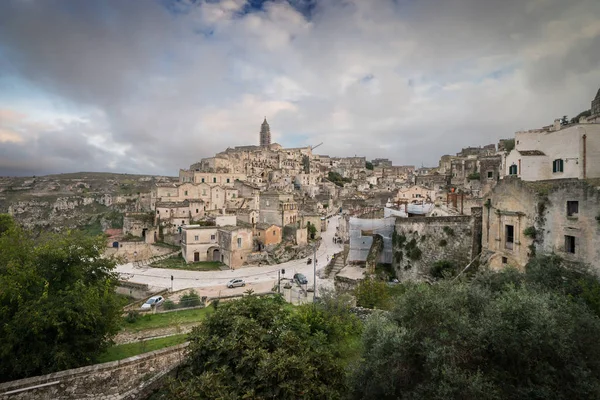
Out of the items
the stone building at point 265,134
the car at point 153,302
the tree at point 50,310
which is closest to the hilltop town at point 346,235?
the car at point 153,302

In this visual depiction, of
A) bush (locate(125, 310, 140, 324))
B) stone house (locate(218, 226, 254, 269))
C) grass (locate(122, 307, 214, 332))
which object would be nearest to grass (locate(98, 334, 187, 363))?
grass (locate(122, 307, 214, 332))

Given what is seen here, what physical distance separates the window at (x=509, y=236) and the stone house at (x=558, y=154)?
3981 mm

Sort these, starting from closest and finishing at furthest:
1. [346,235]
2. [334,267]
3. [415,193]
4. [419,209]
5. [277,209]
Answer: [419,209], [334,267], [346,235], [277,209], [415,193]

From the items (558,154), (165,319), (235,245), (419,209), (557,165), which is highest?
(558,154)

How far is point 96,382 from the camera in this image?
32.0ft

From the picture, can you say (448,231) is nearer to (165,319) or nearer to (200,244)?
(165,319)

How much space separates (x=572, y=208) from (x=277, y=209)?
32.7 m

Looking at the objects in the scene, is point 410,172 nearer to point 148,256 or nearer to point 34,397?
point 148,256

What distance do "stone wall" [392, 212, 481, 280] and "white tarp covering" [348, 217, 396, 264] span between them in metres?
1.89

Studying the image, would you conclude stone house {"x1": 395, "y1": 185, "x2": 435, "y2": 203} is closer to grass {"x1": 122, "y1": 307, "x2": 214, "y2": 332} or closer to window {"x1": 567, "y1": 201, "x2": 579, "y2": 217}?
window {"x1": 567, "y1": 201, "x2": 579, "y2": 217}

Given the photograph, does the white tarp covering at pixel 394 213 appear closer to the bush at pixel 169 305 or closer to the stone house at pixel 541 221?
the stone house at pixel 541 221

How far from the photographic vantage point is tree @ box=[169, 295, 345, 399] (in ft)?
21.1

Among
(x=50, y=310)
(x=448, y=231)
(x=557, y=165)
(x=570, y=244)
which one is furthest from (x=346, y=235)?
(x=50, y=310)

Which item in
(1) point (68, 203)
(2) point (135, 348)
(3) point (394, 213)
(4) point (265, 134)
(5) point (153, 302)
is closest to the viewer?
(2) point (135, 348)
